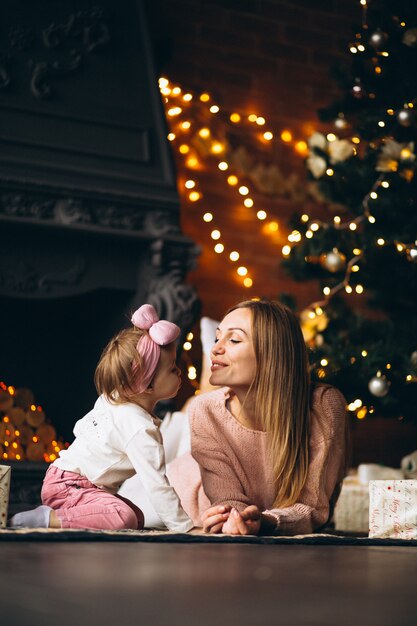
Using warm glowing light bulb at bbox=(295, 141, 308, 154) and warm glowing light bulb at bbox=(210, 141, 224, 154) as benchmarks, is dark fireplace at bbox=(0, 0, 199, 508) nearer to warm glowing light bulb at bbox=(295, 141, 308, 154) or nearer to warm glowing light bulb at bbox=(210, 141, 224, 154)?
warm glowing light bulb at bbox=(210, 141, 224, 154)

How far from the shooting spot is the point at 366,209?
3037 mm

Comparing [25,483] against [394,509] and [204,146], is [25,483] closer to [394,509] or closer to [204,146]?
[394,509]

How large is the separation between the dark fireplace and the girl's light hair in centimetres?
107

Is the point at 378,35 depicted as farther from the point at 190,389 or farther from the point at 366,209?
the point at 190,389

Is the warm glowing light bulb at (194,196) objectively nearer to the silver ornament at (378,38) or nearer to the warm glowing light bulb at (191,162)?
the warm glowing light bulb at (191,162)

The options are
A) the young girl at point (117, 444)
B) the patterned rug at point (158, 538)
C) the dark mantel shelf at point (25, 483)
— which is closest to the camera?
the patterned rug at point (158, 538)

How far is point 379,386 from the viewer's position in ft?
8.62

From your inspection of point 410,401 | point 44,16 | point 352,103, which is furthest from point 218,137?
point 410,401

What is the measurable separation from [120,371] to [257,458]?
31 centimetres

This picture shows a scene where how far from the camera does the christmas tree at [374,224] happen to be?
2.75 meters

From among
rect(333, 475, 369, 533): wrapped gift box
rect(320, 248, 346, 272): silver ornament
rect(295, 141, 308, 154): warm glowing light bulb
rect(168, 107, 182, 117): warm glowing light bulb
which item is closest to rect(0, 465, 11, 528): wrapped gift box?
rect(333, 475, 369, 533): wrapped gift box

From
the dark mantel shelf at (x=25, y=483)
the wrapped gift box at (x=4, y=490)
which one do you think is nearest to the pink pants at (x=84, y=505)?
the wrapped gift box at (x=4, y=490)

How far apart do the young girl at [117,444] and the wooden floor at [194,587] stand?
51 centimetres

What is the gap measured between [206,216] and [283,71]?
76 cm
